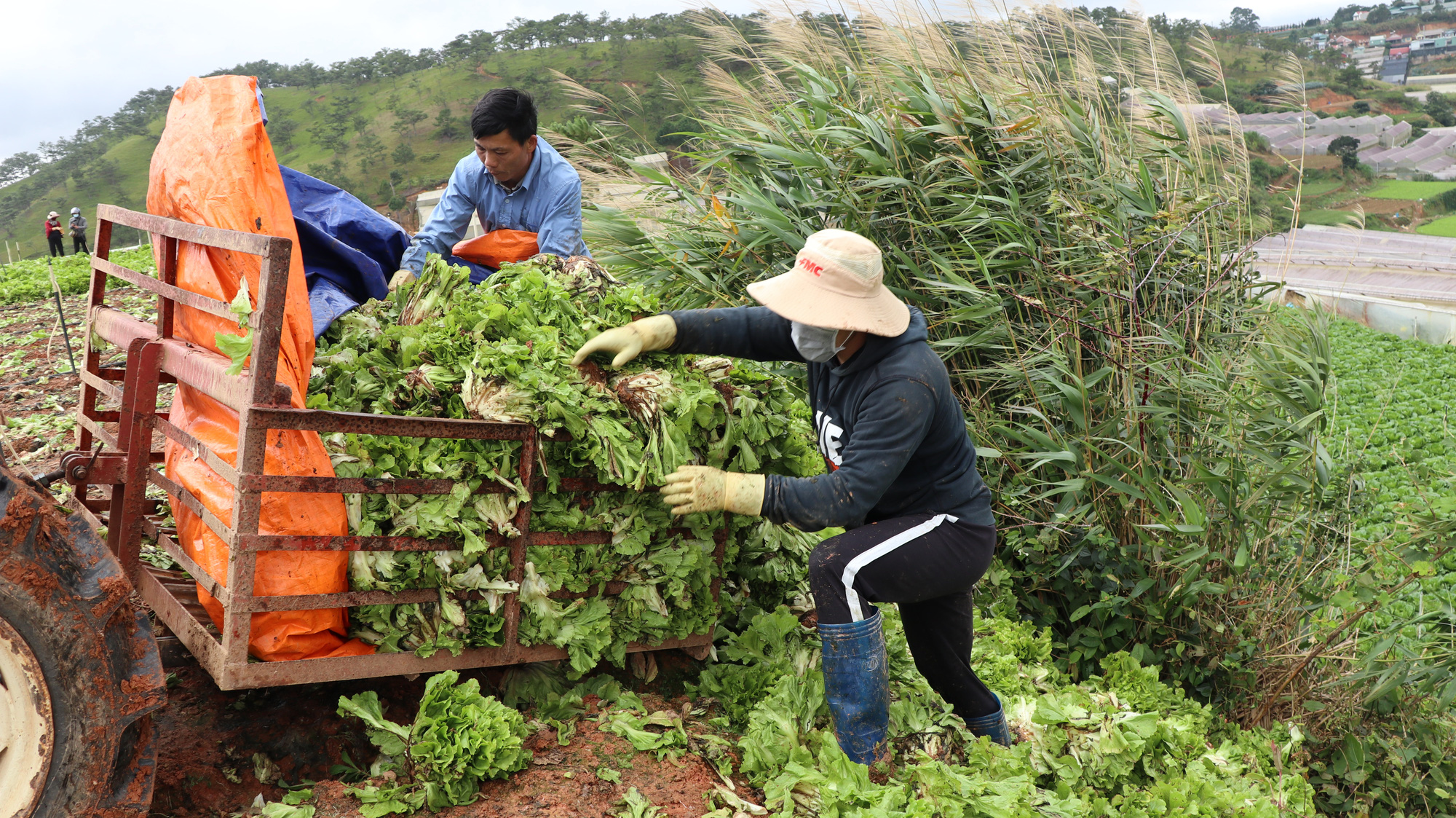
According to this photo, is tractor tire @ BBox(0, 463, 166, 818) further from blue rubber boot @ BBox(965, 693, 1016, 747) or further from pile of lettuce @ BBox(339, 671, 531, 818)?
blue rubber boot @ BBox(965, 693, 1016, 747)

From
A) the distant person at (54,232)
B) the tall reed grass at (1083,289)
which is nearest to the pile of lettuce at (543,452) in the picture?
the tall reed grass at (1083,289)

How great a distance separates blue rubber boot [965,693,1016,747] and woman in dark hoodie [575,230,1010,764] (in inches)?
15.9

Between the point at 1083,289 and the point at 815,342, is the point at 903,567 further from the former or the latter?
the point at 1083,289

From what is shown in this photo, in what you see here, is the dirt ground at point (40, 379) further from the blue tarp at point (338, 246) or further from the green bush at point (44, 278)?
the blue tarp at point (338, 246)

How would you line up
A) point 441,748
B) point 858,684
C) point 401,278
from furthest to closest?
point 401,278
point 858,684
point 441,748

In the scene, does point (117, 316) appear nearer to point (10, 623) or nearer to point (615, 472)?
point (10, 623)

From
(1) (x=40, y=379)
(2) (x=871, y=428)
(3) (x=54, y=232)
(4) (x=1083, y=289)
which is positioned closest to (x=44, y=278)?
(1) (x=40, y=379)

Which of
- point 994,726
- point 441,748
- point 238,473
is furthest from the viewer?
point 994,726

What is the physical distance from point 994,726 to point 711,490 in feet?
4.62

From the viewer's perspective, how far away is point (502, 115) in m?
4.18

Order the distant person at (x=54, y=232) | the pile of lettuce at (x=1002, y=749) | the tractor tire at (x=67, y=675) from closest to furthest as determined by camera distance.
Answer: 1. the tractor tire at (x=67, y=675)
2. the pile of lettuce at (x=1002, y=749)
3. the distant person at (x=54, y=232)

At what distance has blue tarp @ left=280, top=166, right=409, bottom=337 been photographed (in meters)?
3.36

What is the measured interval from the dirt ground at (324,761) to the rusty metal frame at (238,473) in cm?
36

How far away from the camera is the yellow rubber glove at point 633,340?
2994 millimetres
